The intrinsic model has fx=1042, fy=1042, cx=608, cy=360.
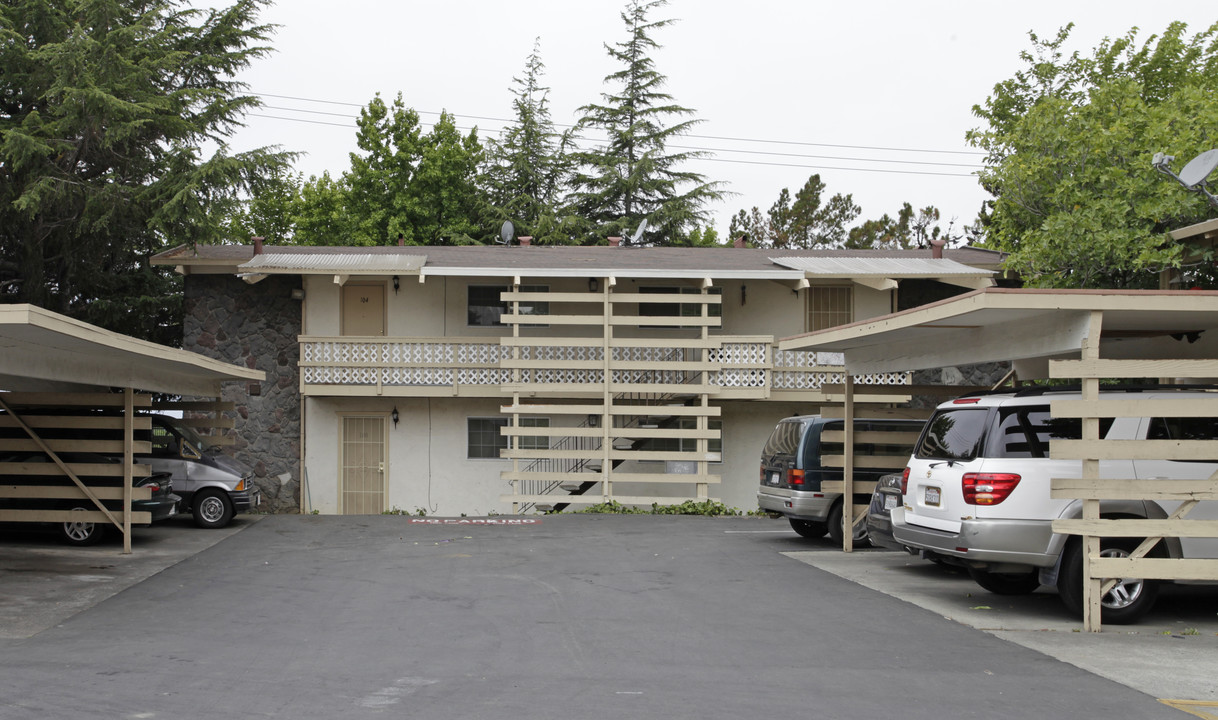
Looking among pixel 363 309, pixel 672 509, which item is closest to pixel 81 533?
pixel 363 309

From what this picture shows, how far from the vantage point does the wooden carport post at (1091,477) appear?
9.02 m

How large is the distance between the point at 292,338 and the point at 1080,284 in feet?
55.8

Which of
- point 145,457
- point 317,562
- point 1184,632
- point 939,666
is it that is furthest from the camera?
point 145,457

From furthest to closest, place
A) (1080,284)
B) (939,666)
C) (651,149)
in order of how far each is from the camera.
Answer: (651,149) → (1080,284) → (939,666)

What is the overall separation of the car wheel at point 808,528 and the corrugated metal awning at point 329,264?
9.91m

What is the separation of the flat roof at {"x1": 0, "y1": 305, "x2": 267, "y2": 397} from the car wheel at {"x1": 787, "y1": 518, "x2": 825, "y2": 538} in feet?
30.3

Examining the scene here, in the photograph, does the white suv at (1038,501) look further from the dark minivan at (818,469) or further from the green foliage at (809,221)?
the green foliage at (809,221)

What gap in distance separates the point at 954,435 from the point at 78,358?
10.1 metres

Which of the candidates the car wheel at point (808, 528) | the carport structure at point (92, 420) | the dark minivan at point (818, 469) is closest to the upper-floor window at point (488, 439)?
the carport structure at point (92, 420)

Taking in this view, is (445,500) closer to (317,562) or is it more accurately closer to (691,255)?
(691,255)

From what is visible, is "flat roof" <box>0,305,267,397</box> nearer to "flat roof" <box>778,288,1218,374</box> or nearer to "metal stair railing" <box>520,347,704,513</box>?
"metal stair railing" <box>520,347,704,513</box>

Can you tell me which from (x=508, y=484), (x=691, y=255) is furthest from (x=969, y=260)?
(x=508, y=484)

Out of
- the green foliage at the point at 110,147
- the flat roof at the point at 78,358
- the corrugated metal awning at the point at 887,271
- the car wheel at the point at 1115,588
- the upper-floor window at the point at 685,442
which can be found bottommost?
the car wheel at the point at 1115,588

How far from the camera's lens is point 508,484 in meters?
23.8
